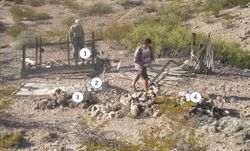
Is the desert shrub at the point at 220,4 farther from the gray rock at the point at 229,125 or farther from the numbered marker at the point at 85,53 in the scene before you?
the gray rock at the point at 229,125

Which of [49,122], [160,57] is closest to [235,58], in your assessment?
[160,57]

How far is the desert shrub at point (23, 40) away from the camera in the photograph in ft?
73.9

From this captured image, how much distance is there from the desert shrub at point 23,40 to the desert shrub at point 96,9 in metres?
6.21

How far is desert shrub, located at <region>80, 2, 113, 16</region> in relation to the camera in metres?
30.0

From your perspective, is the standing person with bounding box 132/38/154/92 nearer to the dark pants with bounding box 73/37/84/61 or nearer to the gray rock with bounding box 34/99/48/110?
the gray rock with bounding box 34/99/48/110

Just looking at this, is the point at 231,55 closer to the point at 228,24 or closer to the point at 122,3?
the point at 228,24

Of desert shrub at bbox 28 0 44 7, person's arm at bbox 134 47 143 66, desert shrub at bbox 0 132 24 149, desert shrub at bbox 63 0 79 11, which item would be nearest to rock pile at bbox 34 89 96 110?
person's arm at bbox 134 47 143 66

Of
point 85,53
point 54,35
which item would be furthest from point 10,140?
point 54,35

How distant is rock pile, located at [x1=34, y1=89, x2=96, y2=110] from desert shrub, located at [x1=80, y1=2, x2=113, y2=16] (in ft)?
48.2

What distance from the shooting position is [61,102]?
1545 centimetres

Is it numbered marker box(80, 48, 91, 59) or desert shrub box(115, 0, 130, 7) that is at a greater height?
A: desert shrub box(115, 0, 130, 7)

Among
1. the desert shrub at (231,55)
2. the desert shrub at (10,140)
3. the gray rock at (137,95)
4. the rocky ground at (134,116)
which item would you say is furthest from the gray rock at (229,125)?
the desert shrub at (231,55)

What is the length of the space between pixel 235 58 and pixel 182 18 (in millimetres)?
6920

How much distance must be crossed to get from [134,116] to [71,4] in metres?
18.9
